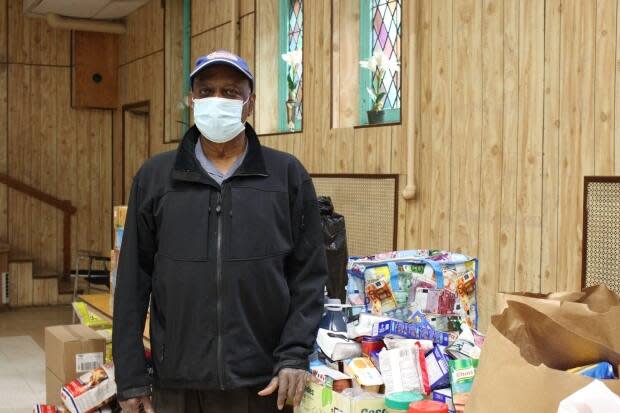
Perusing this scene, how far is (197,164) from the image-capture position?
189 cm

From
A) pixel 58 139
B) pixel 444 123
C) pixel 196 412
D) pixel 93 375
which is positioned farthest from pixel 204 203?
pixel 58 139

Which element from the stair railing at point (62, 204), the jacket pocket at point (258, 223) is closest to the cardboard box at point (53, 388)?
the jacket pocket at point (258, 223)

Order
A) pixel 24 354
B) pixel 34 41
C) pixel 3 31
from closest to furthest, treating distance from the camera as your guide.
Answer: pixel 24 354 < pixel 3 31 < pixel 34 41

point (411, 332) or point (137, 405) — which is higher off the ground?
point (411, 332)

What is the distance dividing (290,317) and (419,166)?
234 centimetres

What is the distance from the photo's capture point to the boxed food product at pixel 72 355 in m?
3.03

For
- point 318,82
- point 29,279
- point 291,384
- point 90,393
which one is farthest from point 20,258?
point 291,384

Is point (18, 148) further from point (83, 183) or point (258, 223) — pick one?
point (258, 223)

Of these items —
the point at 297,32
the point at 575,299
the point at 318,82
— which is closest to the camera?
the point at 575,299

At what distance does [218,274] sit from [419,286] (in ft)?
2.06

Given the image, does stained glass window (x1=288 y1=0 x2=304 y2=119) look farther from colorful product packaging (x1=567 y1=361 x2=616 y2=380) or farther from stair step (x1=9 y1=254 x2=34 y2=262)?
stair step (x1=9 y1=254 x2=34 y2=262)

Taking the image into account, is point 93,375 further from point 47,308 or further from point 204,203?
point 47,308

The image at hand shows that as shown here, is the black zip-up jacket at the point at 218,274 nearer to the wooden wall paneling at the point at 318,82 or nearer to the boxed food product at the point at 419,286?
the boxed food product at the point at 419,286

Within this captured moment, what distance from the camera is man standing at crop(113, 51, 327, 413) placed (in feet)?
5.95
